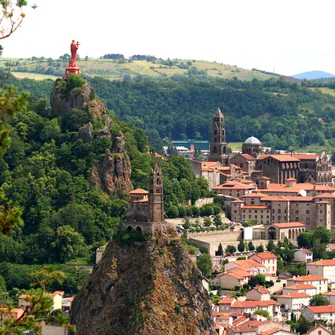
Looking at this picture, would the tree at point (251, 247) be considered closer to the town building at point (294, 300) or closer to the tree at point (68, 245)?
the town building at point (294, 300)

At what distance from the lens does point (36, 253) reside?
276 feet

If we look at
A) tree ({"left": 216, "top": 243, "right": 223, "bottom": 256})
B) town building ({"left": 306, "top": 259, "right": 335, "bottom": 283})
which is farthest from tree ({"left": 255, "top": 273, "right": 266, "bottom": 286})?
tree ({"left": 216, "top": 243, "right": 223, "bottom": 256})

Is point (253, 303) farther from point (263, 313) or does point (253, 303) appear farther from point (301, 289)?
point (301, 289)

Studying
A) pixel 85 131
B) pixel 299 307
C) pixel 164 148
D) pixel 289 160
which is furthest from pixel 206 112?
pixel 299 307

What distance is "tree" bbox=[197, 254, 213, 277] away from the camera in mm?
81875

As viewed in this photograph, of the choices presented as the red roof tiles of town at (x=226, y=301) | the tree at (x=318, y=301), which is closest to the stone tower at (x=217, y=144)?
the tree at (x=318, y=301)

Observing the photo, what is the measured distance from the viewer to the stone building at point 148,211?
72.6 m

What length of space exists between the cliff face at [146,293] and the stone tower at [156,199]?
0.90m

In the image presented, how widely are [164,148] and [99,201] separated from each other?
73.6 metres

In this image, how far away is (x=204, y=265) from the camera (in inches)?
3231

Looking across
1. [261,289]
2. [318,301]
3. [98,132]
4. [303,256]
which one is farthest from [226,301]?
[98,132]

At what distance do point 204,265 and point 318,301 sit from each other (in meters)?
7.32

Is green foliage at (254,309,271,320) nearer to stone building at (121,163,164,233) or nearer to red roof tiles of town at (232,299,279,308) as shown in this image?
red roof tiles of town at (232,299,279,308)

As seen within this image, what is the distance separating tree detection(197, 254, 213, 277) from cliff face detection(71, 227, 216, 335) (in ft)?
30.6
